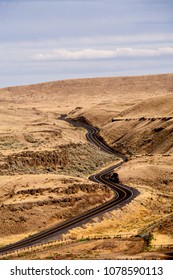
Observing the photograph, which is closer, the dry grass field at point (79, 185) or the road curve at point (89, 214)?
the road curve at point (89, 214)

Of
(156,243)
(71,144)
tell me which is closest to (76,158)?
(71,144)

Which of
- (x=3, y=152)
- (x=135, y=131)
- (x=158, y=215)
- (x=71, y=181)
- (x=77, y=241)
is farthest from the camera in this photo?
(x=135, y=131)

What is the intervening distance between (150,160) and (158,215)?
1284 inches

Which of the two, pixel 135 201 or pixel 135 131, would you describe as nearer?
pixel 135 201

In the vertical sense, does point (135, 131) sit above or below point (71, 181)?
above

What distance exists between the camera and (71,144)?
376 ft

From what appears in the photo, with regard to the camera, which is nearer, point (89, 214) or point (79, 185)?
point (89, 214)

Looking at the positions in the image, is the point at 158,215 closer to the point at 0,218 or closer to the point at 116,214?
the point at 116,214

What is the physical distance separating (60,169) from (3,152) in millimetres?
11145

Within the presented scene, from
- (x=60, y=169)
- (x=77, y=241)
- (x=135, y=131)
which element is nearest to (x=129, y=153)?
(x=135, y=131)

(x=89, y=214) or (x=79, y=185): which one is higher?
(x=79, y=185)

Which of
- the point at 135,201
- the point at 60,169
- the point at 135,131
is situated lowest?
the point at 135,201

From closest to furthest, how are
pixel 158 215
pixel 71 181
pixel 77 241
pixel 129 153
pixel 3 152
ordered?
pixel 77 241
pixel 158 215
pixel 71 181
pixel 3 152
pixel 129 153

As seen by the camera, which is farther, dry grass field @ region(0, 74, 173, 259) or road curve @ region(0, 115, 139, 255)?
dry grass field @ region(0, 74, 173, 259)
